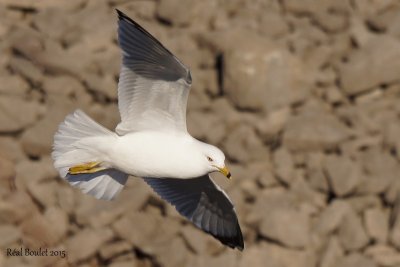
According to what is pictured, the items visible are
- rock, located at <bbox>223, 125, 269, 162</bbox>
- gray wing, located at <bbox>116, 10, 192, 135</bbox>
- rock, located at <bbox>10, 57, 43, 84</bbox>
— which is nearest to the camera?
gray wing, located at <bbox>116, 10, 192, 135</bbox>

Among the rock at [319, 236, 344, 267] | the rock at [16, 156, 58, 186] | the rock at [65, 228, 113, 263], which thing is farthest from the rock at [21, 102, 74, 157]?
the rock at [319, 236, 344, 267]

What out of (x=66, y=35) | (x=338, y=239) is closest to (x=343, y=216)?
(x=338, y=239)

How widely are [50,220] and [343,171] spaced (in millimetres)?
2866

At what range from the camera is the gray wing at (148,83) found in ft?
25.8

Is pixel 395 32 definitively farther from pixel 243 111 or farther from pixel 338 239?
pixel 338 239

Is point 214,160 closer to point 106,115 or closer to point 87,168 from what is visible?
point 87,168

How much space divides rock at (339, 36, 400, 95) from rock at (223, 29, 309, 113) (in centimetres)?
62

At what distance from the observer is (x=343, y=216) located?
1067 centimetres

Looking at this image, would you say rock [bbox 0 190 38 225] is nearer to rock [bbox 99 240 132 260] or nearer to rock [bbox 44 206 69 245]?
rock [bbox 44 206 69 245]

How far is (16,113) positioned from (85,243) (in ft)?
5.13

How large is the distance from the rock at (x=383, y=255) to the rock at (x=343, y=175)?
0.64m

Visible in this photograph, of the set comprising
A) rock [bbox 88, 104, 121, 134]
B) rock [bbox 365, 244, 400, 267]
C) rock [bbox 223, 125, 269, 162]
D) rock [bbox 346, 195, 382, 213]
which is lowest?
rock [bbox 365, 244, 400, 267]

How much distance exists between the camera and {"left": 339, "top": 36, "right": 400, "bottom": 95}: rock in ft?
38.8

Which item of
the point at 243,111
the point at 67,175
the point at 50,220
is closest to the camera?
the point at 67,175
